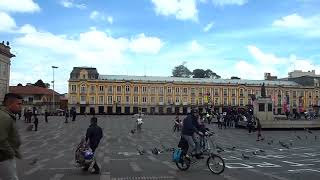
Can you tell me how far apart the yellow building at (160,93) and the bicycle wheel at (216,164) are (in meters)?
116

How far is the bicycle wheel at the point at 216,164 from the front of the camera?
46.1 ft

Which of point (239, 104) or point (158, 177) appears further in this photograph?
point (239, 104)

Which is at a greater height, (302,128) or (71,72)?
(71,72)

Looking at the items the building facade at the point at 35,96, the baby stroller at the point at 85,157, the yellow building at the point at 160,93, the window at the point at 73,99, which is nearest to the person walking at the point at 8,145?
the baby stroller at the point at 85,157

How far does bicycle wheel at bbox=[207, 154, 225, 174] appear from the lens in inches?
553

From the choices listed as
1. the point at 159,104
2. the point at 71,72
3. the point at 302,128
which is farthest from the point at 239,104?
the point at 302,128

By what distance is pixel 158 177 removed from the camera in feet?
44.2

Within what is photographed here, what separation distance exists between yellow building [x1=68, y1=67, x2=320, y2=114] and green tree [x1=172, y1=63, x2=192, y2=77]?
97.6 ft

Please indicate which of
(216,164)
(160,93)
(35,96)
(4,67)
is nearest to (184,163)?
(216,164)

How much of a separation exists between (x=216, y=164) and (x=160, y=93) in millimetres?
127491

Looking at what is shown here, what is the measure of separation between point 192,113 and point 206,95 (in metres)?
128

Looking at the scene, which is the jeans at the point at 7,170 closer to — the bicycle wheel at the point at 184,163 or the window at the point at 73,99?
the bicycle wheel at the point at 184,163

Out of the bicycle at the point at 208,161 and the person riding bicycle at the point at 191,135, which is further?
the person riding bicycle at the point at 191,135

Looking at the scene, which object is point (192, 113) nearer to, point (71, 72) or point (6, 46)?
point (6, 46)
